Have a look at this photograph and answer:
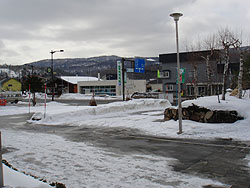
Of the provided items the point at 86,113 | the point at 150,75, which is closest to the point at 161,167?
the point at 86,113

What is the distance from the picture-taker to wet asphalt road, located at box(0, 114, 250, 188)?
656 cm

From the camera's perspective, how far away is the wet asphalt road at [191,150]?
6.56 metres

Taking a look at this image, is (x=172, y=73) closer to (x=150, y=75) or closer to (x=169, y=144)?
(x=169, y=144)

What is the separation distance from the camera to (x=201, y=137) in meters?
11.5

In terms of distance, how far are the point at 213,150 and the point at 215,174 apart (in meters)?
2.73

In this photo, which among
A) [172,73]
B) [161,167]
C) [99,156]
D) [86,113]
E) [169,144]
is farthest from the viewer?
[172,73]

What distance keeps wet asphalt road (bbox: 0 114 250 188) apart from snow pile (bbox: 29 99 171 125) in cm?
529

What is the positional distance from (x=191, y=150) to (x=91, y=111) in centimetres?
1286

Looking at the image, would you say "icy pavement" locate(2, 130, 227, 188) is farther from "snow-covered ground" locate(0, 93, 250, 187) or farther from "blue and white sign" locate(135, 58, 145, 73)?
"blue and white sign" locate(135, 58, 145, 73)

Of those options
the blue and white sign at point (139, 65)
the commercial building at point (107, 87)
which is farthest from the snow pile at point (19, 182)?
the commercial building at point (107, 87)

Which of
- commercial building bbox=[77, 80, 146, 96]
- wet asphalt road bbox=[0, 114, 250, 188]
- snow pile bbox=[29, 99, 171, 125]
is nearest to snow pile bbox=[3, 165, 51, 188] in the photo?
wet asphalt road bbox=[0, 114, 250, 188]

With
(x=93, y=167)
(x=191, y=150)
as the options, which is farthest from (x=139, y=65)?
(x=93, y=167)

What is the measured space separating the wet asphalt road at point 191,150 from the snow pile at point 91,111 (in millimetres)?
5292

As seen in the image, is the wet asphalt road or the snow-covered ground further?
the wet asphalt road
